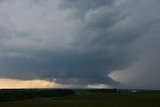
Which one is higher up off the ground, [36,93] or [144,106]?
[36,93]

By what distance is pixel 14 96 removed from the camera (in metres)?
151

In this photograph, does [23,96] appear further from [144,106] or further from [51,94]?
[144,106]

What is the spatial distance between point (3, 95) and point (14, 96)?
26.4 feet

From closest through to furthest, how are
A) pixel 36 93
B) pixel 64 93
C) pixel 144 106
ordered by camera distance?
pixel 144 106 → pixel 36 93 → pixel 64 93

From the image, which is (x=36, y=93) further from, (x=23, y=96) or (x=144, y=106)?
(x=144, y=106)

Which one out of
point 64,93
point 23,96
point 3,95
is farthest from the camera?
point 64,93

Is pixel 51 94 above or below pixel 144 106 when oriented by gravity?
above

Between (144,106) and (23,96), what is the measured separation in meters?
87.9

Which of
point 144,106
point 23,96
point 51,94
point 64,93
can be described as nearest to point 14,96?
point 23,96

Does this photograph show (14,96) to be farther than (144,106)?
Yes

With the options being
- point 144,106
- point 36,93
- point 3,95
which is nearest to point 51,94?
point 36,93

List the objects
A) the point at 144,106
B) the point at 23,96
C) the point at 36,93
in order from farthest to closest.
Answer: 1. the point at 36,93
2. the point at 23,96
3. the point at 144,106

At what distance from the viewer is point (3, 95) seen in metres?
144

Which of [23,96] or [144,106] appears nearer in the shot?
[144,106]
